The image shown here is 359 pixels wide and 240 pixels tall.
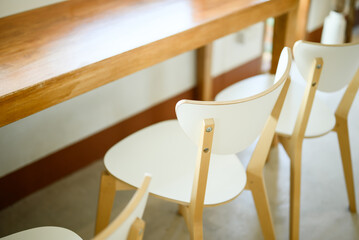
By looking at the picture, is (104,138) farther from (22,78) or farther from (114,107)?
(22,78)

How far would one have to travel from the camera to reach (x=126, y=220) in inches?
29.4

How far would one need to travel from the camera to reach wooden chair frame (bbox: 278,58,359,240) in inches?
51.5

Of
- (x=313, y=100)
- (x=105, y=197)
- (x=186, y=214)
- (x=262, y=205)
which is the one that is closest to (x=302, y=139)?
(x=313, y=100)

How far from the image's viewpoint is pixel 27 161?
1.77 metres

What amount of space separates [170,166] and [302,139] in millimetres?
459

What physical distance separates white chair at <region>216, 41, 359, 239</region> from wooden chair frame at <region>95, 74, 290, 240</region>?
14cm

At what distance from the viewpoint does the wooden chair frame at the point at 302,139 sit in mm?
1309

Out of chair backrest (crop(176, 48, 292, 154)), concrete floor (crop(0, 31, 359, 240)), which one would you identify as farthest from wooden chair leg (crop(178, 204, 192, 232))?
chair backrest (crop(176, 48, 292, 154))

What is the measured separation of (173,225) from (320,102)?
72 cm

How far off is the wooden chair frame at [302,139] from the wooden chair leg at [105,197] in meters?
0.60

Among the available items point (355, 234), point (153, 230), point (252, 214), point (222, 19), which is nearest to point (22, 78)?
point (222, 19)

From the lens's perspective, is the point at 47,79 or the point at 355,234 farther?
the point at 355,234

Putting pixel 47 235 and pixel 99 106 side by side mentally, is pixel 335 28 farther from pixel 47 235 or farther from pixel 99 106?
pixel 47 235

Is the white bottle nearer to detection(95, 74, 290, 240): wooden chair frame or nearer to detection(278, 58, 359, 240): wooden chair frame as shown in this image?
detection(278, 58, 359, 240): wooden chair frame
